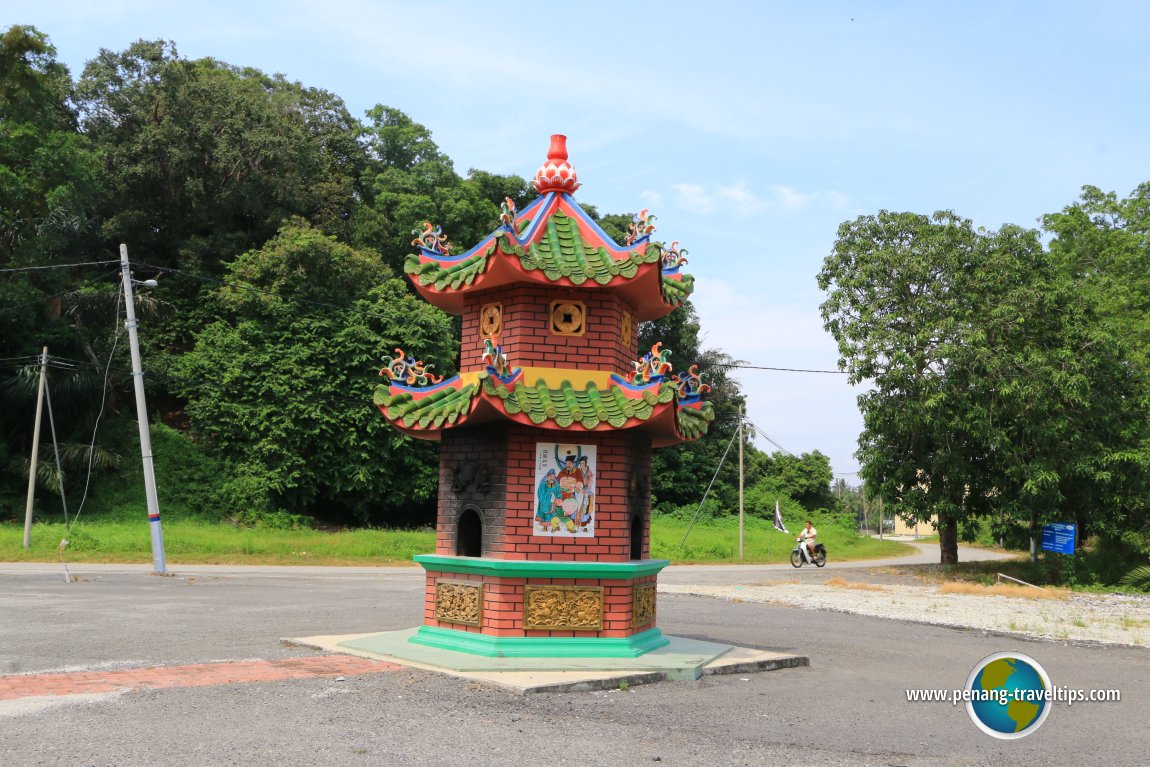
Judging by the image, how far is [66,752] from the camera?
638 centimetres

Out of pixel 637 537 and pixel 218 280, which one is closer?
pixel 637 537

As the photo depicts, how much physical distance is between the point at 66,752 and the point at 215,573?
18978 millimetres

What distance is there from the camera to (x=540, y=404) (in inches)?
407

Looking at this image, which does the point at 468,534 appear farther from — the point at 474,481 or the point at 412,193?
the point at 412,193

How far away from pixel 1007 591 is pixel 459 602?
63.2ft

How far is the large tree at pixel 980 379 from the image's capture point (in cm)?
2781

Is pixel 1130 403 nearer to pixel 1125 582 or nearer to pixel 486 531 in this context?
pixel 1125 582

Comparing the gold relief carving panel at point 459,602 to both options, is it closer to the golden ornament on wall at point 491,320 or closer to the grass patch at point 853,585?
the golden ornament on wall at point 491,320

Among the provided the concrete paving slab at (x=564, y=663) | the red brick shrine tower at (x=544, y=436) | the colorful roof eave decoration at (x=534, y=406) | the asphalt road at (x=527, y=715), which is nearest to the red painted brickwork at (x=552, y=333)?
the red brick shrine tower at (x=544, y=436)

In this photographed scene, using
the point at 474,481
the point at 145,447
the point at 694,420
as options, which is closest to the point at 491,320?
the point at 474,481

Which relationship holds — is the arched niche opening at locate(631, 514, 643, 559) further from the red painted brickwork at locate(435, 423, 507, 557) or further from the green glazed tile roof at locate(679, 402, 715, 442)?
the red painted brickwork at locate(435, 423, 507, 557)

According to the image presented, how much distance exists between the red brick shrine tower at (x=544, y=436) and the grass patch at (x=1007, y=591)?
16.2m

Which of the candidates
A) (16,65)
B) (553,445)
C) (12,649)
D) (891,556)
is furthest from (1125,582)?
(16,65)

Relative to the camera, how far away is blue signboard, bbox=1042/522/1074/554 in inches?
1113
